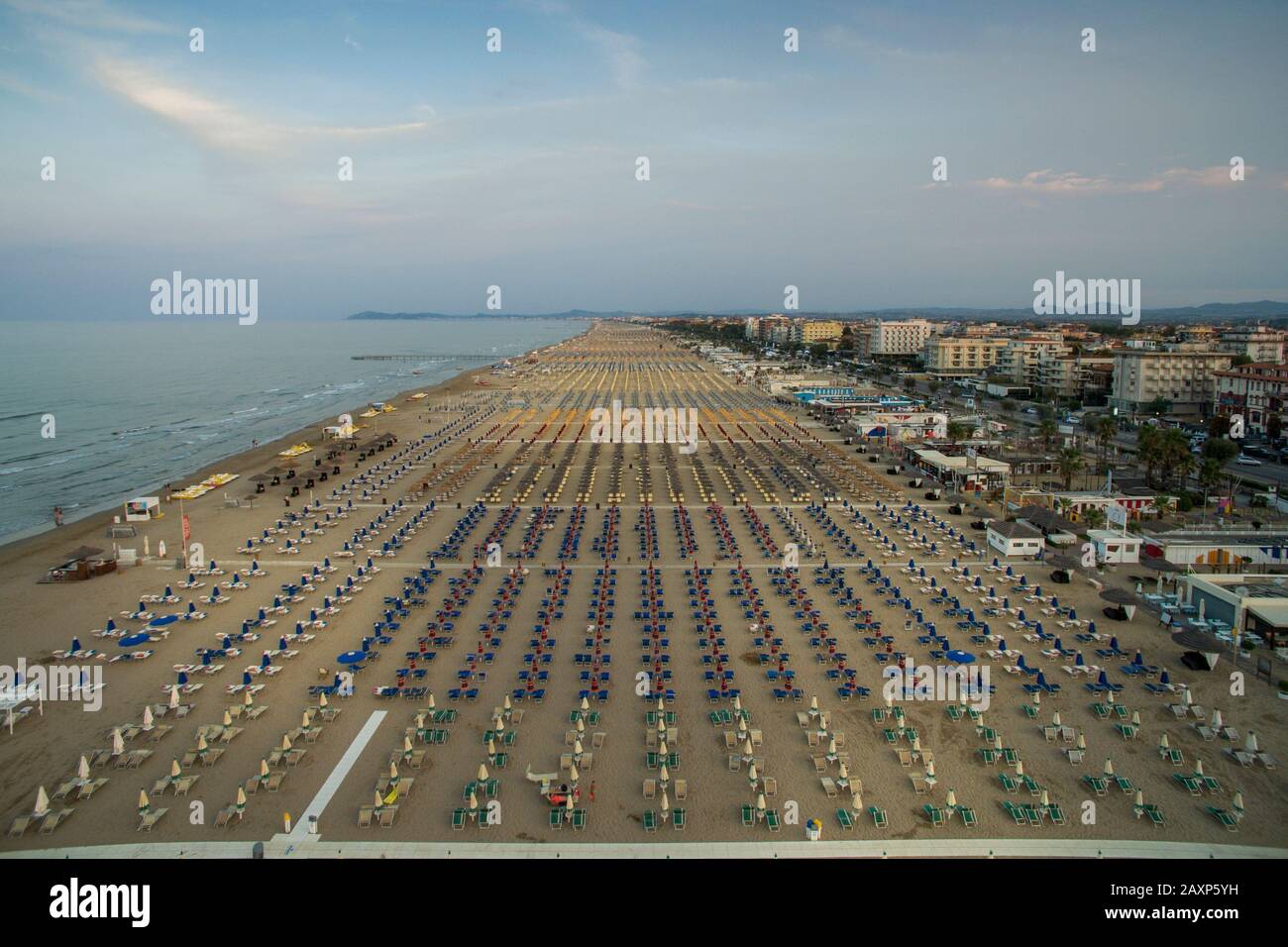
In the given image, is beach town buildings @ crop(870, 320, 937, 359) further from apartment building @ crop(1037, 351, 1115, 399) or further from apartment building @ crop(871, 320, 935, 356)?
apartment building @ crop(1037, 351, 1115, 399)

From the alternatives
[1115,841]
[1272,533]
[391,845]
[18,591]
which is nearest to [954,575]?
[1272,533]

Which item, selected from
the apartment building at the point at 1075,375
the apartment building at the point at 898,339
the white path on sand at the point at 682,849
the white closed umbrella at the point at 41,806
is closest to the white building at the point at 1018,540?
the white path on sand at the point at 682,849

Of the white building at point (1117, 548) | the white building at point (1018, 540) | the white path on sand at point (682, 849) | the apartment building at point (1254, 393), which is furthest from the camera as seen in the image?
the apartment building at point (1254, 393)

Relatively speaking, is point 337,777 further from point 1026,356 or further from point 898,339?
point 898,339

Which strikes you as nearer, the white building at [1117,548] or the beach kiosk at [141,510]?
the white building at [1117,548]

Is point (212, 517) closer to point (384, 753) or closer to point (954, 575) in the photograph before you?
point (384, 753)

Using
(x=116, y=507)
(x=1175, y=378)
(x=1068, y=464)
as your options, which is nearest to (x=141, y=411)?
(x=116, y=507)

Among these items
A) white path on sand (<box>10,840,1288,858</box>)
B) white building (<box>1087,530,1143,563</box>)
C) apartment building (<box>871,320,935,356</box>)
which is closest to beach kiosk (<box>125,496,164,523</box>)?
white path on sand (<box>10,840,1288,858</box>)

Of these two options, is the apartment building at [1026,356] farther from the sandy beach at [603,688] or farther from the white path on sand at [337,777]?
the white path on sand at [337,777]
